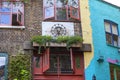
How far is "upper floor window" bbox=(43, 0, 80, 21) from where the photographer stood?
17.6 m

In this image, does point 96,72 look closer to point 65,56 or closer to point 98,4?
point 65,56

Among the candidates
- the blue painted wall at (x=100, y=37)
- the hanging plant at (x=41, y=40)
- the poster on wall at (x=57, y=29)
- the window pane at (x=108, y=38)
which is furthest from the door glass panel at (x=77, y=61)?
the window pane at (x=108, y=38)

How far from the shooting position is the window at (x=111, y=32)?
61.2 ft

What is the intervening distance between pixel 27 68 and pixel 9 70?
91 centimetres

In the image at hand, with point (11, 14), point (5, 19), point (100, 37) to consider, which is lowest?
point (100, 37)

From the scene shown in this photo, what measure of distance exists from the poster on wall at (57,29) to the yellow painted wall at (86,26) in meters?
0.71

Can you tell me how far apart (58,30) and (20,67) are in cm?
295

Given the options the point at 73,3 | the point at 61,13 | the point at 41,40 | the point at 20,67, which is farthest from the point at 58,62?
the point at 73,3

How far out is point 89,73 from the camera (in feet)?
54.5

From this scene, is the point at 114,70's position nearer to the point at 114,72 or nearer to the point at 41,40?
the point at 114,72

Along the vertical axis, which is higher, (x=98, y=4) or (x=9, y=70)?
(x=98, y=4)

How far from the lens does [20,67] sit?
1605cm

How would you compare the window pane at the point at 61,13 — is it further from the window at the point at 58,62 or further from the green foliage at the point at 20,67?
the green foliage at the point at 20,67

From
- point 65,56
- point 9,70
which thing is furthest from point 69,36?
point 9,70
